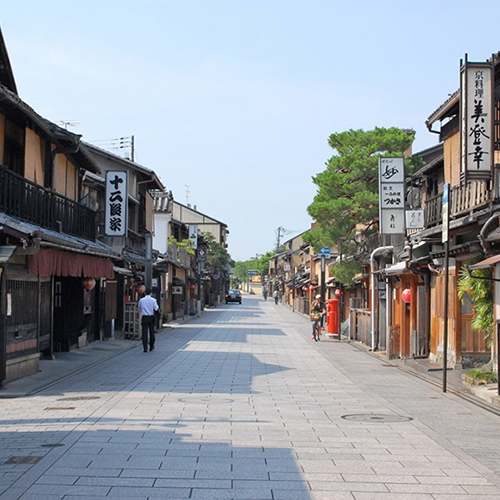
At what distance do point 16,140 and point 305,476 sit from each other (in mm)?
12881

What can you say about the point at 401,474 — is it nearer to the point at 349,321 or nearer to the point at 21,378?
the point at 21,378

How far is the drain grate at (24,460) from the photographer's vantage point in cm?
816

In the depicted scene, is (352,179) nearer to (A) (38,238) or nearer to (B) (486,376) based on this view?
(B) (486,376)

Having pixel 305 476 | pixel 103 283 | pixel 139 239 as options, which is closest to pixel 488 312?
pixel 305 476

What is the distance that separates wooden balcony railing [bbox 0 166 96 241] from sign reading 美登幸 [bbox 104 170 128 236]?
3.42 m

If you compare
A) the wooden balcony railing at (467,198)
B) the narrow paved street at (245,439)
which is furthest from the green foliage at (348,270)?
the narrow paved street at (245,439)

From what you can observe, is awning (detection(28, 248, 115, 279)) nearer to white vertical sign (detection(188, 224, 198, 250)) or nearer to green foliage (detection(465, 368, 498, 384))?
green foliage (detection(465, 368, 498, 384))

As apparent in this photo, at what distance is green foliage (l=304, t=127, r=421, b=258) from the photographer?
1305 inches

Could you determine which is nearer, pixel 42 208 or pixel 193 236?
pixel 42 208

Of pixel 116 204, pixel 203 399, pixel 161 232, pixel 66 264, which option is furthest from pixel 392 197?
pixel 161 232

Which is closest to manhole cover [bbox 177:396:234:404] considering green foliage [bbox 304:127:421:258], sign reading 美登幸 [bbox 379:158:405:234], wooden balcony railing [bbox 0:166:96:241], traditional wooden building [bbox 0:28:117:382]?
traditional wooden building [bbox 0:28:117:382]

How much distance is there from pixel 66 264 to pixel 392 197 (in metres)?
12.1

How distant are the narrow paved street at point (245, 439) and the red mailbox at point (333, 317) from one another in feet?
53.7

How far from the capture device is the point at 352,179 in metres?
33.8
